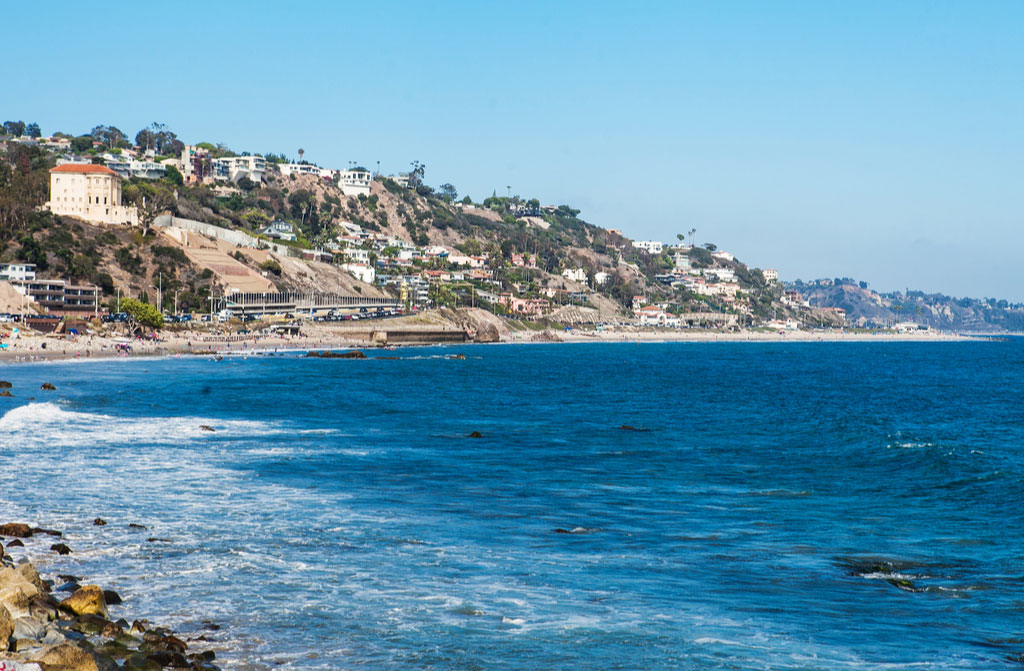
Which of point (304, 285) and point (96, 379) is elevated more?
point (304, 285)

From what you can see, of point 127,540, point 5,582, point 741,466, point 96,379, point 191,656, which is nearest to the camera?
point 191,656

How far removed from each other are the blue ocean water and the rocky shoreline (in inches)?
30.3

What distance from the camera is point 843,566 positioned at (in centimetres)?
2327

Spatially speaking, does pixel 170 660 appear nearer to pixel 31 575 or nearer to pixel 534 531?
pixel 31 575

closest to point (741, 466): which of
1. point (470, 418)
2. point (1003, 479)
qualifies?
point (1003, 479)

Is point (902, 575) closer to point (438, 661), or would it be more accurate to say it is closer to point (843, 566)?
point (843, 566)

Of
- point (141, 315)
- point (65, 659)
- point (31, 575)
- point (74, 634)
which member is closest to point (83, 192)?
point (141, 315)

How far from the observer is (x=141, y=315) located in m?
125

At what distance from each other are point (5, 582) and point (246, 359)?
9767 centimetres

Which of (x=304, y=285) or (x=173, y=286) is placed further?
(x=304, y=285)

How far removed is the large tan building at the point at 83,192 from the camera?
165 meters

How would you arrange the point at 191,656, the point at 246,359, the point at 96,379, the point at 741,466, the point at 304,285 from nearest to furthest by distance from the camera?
the point at 191,656 → the point at 741,466 → the point at 96,379 → the point at 246,359 → the point at 304,285

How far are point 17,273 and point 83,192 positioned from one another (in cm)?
4489

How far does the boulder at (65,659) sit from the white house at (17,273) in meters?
123
